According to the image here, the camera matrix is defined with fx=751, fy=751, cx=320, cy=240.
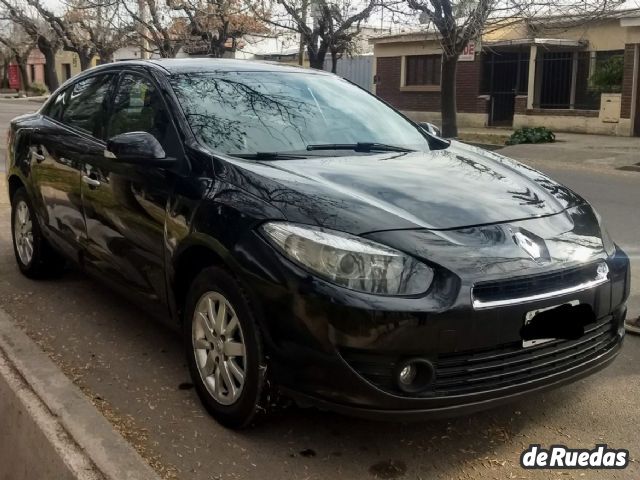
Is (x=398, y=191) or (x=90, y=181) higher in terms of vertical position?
(x=398, y=191)

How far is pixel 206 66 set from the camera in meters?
4.33

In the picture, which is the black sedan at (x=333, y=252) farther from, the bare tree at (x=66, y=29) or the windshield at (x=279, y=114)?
the bare tree at (x=66, y=29)

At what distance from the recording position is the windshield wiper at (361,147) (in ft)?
12.8

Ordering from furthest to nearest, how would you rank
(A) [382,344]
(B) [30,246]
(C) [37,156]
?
(B) [30,246], (C) [37,156], (A) [382,344]

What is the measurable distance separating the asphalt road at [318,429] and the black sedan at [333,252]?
0.21 meters

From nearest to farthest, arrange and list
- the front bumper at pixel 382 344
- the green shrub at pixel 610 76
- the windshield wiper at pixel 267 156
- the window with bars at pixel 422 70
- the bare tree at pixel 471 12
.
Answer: the front bumper at pixel 382 344 < the windshield wiper at pixel 267 156 < the bare tree at pixel 471 12 < the green shrub at pixel 610 76 < the window with bars at pixel 422 70

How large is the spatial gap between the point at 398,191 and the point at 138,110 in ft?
5.73

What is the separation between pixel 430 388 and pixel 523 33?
2341 cm

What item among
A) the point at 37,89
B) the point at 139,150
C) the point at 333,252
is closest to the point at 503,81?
the point at 139,150

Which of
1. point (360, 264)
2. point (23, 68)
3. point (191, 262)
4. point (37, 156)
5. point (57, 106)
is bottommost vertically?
point (191, 262)

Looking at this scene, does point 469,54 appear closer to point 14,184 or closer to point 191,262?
point 14,184

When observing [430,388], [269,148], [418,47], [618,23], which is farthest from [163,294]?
[418,47]

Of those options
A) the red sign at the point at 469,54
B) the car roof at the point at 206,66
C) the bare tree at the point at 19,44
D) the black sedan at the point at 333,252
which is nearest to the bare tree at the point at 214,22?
the red sign at the point at 469,54
